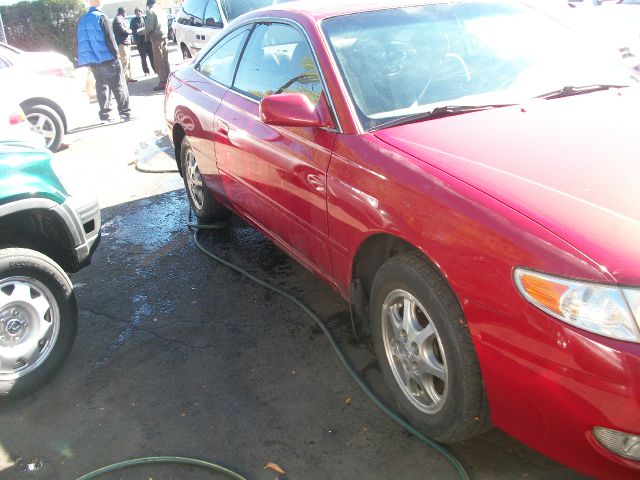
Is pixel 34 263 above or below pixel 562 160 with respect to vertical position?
below

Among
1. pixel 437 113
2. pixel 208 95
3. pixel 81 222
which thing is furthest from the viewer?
pixel 208 95

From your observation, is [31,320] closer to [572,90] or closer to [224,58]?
[224,58]

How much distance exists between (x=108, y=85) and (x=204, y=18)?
8.04 feet

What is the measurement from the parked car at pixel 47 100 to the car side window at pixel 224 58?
13.8 ft

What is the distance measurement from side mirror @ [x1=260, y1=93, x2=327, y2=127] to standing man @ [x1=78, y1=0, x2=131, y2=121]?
295 inches

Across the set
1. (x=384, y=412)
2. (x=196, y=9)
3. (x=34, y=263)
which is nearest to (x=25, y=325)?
(x=34, y=263)

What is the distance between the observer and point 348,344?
11.3ft

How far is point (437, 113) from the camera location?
2828 millimetres

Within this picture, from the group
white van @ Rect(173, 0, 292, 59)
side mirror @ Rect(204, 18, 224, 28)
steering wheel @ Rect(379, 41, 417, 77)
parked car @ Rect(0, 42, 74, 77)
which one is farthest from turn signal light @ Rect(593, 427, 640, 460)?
side mirror @ Rect(204, 18, 224, 28)

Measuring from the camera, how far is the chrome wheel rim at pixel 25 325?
3152 millimetres

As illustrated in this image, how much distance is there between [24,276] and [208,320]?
3.66 feet

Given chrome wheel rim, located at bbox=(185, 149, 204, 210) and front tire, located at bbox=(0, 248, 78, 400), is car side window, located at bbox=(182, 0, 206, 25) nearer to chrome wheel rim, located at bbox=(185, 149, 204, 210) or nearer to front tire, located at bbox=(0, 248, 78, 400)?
chrome wheel rim, located at bbox=(185, 149, 204, 210)

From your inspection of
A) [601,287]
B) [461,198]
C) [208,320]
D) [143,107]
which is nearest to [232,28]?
[208,320]

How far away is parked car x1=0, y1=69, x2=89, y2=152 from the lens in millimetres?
7969
